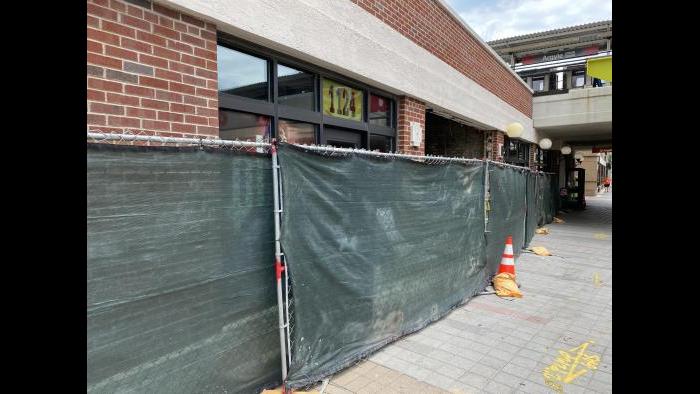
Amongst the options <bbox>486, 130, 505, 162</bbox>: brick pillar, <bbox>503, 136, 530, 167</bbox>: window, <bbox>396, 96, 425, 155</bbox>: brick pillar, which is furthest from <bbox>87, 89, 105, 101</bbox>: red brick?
<bbox>503, 136, 530, 167</bbox>: window

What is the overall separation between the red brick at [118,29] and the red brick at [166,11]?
0.30 meters

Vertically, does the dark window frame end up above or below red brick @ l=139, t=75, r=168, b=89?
above

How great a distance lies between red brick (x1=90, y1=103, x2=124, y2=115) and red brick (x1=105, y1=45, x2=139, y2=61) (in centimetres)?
38

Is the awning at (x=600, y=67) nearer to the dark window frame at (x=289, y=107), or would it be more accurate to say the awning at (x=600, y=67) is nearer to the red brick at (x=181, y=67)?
the dark window frame at (x=289, y=107)

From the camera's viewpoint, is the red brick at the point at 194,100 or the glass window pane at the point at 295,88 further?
the glass window pane at the point at 295,88

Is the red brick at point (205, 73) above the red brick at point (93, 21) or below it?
below

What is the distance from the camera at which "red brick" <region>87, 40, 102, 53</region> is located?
8.87 ft

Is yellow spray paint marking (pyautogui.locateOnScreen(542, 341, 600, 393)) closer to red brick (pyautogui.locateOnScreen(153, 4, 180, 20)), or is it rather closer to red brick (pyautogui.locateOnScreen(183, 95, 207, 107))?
red brick (pyautogui.locateOnScreen(183, 95, 207, 107))

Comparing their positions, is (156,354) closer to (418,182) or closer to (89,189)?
(89,189)

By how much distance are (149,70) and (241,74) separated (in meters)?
1.13

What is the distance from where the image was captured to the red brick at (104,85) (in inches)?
107

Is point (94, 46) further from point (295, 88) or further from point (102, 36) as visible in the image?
point (295, 88)

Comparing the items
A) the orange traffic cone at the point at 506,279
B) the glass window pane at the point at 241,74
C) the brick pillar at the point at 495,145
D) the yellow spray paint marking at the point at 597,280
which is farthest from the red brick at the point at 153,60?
the brick pillar at the point at 495,145

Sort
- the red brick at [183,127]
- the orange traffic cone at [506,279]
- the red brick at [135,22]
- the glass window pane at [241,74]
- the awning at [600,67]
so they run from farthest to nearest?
the awning at [600,67]
the orange traffic cone at [506,279]
the glass window pane at [241,74]
the red brick at [183,127]
the red brick at [135,22]
